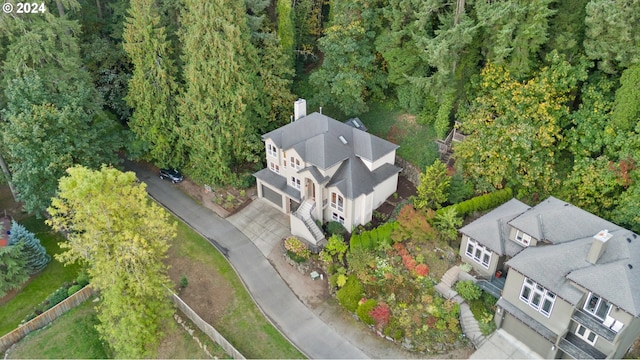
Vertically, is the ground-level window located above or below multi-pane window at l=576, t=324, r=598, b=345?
below

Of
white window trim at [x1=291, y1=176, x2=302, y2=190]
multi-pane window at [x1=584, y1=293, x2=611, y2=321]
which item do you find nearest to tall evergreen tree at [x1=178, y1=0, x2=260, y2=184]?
white window trim at [x1=291, y1=176, x2=302, y2=190]

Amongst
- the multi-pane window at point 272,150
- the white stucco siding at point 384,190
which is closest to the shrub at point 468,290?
the white stucco siding at point 384,190

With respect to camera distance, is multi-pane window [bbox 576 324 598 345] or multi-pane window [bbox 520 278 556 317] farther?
multi-pane window [bbox 520 278 556 317]

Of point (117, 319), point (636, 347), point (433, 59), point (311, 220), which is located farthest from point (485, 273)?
point (117, 319)

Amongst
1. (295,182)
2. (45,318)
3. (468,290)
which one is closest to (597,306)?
(468,290)

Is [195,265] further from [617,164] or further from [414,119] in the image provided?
[617,164]

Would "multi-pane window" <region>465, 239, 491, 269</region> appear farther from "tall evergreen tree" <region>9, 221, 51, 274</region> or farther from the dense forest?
"tall evergreen tree" <region>9, 221, 51, 274</region>
